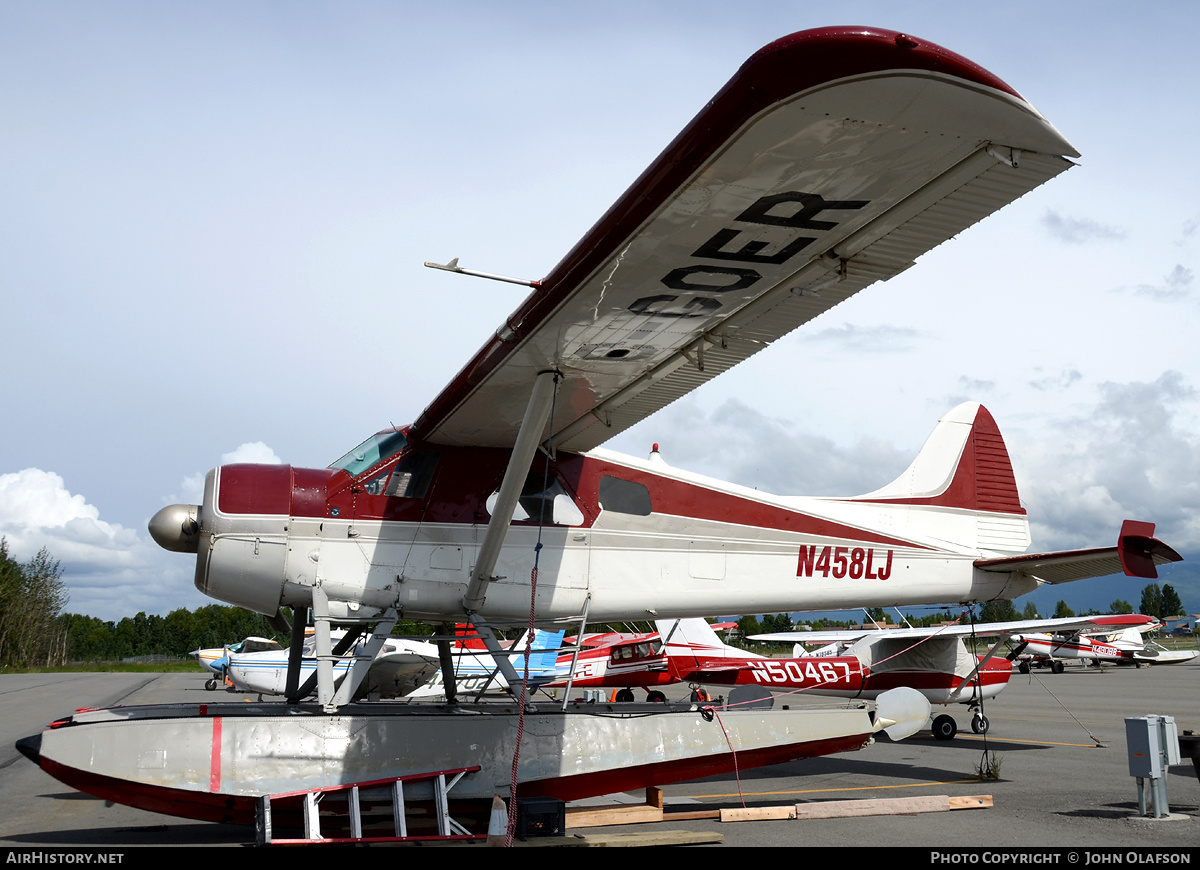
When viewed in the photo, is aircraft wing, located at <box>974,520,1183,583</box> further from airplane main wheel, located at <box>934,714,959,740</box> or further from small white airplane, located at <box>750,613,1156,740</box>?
airplane main wheel, located at <box>934,714,959,740</box>

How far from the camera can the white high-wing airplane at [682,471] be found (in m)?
3.41

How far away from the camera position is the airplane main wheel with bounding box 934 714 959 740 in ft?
45.8

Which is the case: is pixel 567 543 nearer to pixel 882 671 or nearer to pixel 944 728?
pixel 882 671

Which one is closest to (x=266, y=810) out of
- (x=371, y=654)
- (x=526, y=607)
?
(x=371, y=654)

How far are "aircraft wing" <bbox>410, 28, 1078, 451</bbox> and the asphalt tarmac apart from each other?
11.3 ft

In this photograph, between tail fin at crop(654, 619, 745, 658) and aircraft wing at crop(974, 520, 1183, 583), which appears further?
tail fin at crop(654, 619, 745, 658)

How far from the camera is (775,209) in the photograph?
409cm

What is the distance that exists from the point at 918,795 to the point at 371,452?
6358 millimetres

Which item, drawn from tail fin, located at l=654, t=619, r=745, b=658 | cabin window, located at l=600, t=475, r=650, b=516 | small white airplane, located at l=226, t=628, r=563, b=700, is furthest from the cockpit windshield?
tail fin, located at l=654, t=619, r=745, b=658

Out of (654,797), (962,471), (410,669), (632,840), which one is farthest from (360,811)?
(962,471)

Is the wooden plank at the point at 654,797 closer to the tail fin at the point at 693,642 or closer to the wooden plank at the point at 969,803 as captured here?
the wooden plank at the point at 969,803

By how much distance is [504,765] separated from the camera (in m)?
6.54

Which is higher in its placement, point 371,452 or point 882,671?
point 371,452

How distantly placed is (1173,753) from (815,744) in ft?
9.40
